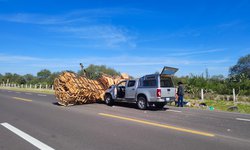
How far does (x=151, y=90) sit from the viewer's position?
14766mm

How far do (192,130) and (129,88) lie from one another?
8131 millimetres

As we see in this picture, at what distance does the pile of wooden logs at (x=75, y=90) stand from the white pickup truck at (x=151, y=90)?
270cm

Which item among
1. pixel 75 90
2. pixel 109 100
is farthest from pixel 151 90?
pixel 75 90

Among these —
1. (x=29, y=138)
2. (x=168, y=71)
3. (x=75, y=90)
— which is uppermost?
(x=168, y=71)

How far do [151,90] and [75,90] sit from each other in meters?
5.44

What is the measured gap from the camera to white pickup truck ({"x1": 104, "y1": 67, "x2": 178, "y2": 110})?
14.6m

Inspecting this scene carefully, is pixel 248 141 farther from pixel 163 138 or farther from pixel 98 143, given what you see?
pixel 98 143

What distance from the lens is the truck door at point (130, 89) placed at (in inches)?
626

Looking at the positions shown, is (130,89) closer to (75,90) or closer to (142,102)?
(142,102)

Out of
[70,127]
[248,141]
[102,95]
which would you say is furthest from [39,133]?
[102,95]

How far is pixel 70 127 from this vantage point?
881 cm

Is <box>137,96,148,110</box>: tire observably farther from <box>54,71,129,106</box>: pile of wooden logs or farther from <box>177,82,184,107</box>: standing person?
<box>54,71,129,106</box>: pile of wooden logs

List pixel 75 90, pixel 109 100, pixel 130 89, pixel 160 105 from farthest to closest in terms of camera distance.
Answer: pixel 109 100
pixel 75 90
pixel 160 105
pixel 130 89

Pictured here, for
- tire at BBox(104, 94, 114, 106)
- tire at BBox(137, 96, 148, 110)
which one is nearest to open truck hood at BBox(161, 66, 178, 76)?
tire at BBox(137, 96, 148, 110)
